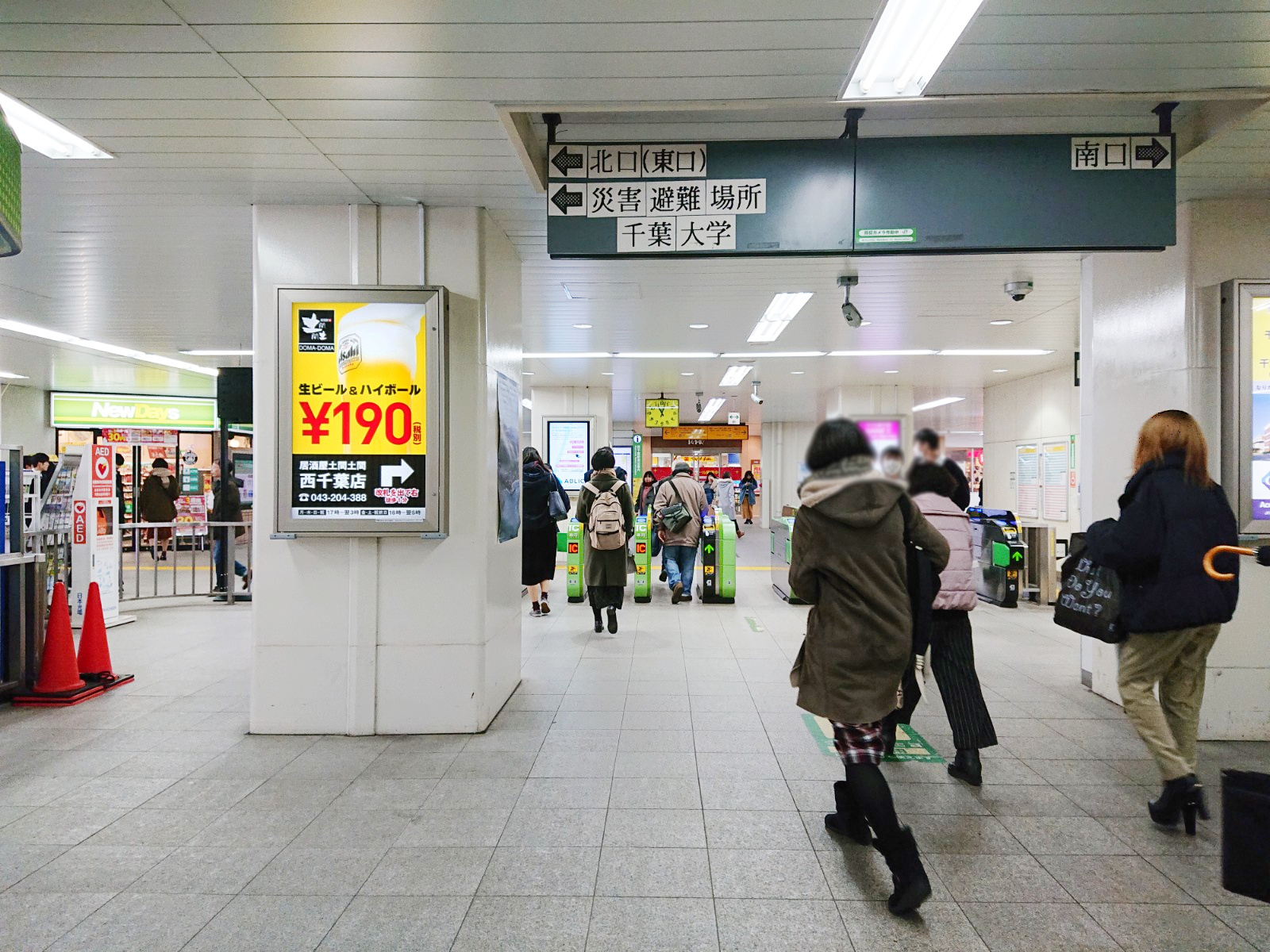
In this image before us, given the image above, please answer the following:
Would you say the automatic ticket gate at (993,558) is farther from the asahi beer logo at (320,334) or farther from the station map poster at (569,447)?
the asahi beer logo at (320,334)

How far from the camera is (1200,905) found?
102 inches

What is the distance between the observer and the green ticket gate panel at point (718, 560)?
905 centimetres

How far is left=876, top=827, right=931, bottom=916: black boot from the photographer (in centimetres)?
249

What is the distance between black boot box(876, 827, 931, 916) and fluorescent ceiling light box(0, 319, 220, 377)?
30.7 ft

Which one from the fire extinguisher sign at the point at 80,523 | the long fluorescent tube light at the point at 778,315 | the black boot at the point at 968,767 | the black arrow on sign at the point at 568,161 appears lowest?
the black boot at the point at 968,767

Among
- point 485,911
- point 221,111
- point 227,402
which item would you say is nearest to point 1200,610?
point 485,911

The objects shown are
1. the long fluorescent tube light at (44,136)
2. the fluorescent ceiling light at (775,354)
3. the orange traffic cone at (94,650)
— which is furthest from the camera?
the fluorescent ceiling light at (775,354)

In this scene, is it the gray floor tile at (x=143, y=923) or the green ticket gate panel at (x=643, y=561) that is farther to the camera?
the green ticket gate panel at (x=643, y=561)

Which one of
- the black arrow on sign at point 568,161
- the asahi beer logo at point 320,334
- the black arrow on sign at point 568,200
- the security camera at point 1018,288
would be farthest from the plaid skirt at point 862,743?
the security camera at point 1018,288

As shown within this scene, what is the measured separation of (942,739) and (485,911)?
2819mm

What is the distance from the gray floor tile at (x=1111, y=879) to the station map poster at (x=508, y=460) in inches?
129

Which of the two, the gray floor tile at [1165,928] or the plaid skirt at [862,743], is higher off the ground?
the plaid skirt at [862,743]

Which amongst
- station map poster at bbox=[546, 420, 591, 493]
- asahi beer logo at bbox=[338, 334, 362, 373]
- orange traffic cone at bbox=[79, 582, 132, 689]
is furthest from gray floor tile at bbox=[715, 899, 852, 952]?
station map poster at bbox=[546, 420, 591, 493]

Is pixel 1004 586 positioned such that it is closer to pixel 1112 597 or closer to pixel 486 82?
pixel 1112 597
